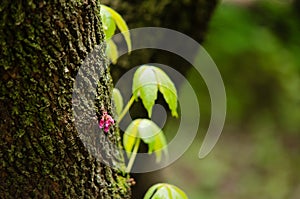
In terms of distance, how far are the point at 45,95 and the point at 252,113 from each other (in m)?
3.19

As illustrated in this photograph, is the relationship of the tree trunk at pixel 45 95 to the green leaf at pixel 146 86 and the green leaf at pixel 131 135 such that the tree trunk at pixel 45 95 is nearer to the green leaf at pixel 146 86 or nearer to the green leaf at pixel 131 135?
the green leaf at pixel 146 86

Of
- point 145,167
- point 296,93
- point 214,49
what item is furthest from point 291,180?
point 145,167

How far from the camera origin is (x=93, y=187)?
840 millimetres

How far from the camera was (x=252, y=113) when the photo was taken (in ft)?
12.3

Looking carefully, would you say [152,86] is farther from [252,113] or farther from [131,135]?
[252,113]

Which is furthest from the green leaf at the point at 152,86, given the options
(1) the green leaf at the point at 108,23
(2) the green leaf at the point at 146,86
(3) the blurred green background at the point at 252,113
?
(3) the blurred green background at the point at 252,113

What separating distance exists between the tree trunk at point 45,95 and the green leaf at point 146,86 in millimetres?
117

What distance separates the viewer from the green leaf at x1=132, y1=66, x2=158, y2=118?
93 centimetres

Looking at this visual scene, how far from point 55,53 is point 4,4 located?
101 millimetres

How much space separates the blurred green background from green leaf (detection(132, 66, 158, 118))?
2.36 m

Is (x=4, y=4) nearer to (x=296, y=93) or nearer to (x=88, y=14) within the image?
(x=88, y=14)

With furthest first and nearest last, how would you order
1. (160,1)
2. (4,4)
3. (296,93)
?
(296,93) < (160,1) < (4,4)

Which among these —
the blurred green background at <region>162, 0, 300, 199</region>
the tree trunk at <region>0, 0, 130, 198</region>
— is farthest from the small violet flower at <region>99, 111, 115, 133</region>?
the blurred green background at <region>162, 0, 300, 199</region>

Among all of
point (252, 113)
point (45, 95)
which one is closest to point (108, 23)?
point (45, 95)
